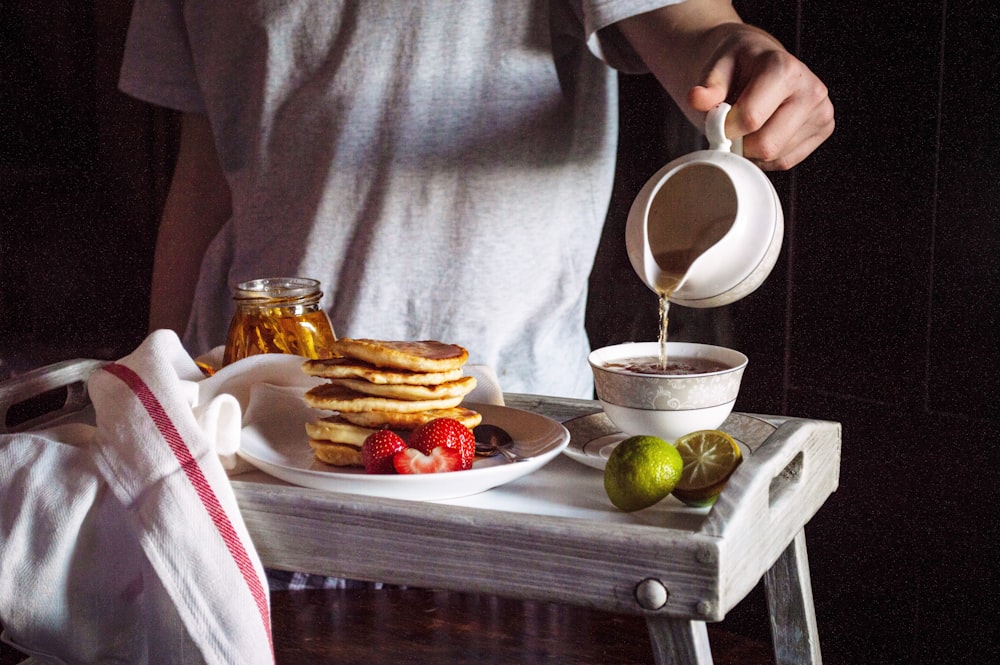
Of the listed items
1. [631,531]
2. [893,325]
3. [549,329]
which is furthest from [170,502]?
[893,325]

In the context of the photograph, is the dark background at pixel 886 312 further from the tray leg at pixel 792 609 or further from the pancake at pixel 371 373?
the pancake at pixel 371 373

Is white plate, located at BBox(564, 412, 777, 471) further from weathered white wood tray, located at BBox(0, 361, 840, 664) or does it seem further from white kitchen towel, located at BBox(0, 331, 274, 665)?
white kitchen towel, located at BBox(0, 331, 274, 665)

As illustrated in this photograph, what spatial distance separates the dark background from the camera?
5.28ft

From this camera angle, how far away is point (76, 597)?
76 cm

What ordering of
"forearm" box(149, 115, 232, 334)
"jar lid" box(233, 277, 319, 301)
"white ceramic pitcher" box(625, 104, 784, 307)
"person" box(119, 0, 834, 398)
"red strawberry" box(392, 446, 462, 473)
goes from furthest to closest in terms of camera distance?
"forearm" box(149, 115, 232, 334), "person" box(119, 0, 834, 398), "jar lid" box(233, 277, 319, 301), "white ceramic pitcher" box(625, 104, 784, 307), "red strawberry" box(392, 446, 462, 473)

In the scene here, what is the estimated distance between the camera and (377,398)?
814 mm

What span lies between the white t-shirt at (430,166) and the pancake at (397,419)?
1.92ft


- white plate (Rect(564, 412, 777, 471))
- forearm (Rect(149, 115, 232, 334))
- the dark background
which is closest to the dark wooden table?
white plate (Rect(564, 412, 777, 471))

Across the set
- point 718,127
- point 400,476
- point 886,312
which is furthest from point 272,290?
point 886,312

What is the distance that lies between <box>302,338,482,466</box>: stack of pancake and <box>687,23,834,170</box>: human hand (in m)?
0.33

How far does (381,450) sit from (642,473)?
196mm

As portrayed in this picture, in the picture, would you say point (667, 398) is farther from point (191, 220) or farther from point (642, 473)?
point (191, 220)

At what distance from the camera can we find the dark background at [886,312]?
1610 mm

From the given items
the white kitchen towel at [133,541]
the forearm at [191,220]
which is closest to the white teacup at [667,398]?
the white kitchen towel at [133,541]
